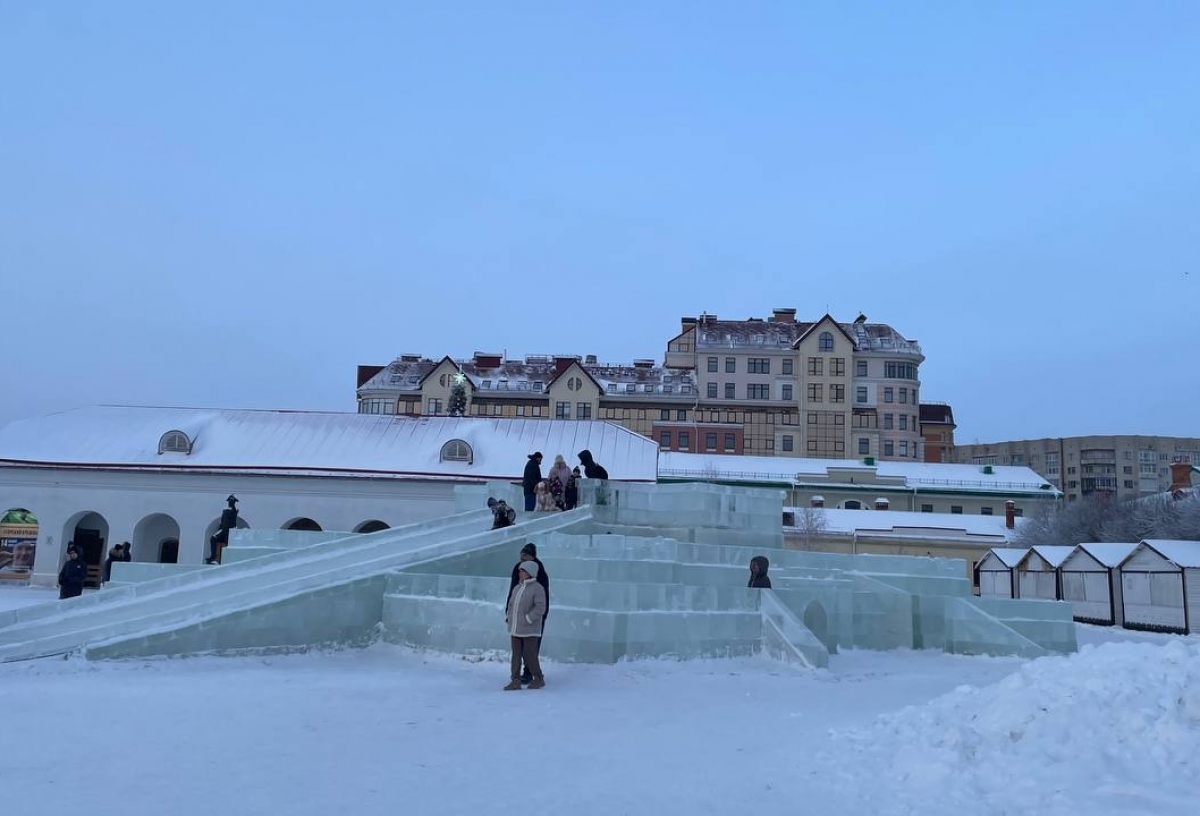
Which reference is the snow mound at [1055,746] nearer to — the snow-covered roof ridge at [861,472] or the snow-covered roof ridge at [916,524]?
the snow-covered roof ridge at [916,524]

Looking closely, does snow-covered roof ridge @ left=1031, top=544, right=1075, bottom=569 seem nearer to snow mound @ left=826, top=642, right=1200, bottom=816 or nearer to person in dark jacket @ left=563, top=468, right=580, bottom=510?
person in dark jacket @ left=563, top=468, right=580, bottom=510

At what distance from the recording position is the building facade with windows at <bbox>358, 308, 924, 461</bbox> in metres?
81.2

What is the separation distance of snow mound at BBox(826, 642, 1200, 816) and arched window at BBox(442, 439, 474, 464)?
31109 millimetres

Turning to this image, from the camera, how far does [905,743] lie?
26.2 feet

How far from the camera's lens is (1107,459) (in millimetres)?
134000

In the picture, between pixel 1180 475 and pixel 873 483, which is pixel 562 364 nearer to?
pixel 873 483

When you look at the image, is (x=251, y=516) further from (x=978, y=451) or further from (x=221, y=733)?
(x=978, y=451)

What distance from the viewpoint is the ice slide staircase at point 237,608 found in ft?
40.5

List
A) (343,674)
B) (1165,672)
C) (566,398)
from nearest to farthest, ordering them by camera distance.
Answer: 1. (1165,672)
2. (343,674)
3. (566,398)

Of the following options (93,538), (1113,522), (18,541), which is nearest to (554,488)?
(93,538)

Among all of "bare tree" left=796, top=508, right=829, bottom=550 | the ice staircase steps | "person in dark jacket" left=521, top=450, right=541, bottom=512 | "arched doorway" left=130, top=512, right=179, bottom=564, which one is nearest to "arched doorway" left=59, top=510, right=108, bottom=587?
"arched doorway" left=130, top=512, right=179, bottom=564

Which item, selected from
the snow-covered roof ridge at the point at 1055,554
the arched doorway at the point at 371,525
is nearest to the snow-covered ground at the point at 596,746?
the arched doorway at the point at 371,525

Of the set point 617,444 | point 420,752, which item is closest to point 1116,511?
point 617,444

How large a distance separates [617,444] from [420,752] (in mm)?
32436
